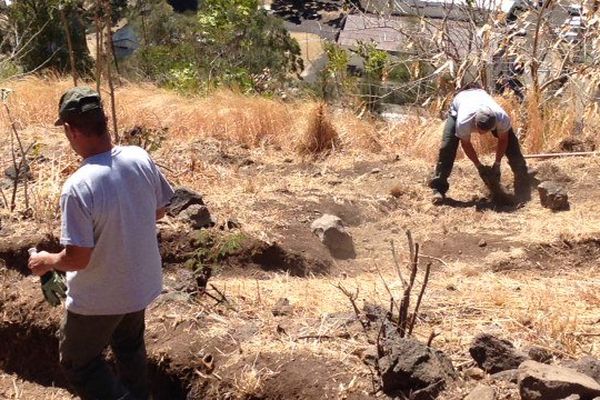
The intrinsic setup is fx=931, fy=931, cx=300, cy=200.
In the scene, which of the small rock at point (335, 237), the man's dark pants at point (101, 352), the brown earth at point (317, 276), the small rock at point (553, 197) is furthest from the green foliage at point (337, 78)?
the man's dark pants at point (101, 352)

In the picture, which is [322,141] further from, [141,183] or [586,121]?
[141,183]

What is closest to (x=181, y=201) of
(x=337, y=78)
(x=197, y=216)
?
(x=197, y=216)

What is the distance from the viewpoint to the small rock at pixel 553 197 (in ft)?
24.7

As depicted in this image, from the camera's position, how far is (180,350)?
455 cm

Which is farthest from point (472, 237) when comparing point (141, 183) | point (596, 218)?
point (141, 183)

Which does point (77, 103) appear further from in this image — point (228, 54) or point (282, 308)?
point (228, 54)

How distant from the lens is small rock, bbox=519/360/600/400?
3537mm

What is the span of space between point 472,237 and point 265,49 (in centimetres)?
973

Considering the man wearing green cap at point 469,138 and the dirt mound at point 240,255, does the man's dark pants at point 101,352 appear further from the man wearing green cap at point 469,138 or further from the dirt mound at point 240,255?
the man wearing green cap at point 469,138

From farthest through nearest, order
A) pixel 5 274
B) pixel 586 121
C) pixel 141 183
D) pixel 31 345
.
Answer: pixel 586 121 < pixel 5 274 < pixel 31 345 < pixel 141 183

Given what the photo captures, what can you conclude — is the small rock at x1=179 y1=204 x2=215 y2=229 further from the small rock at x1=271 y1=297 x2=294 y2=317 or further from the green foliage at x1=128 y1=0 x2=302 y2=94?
the green foliage at x1=128 y1=0 x2=302 y2=94

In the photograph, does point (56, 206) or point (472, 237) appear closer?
point (56, 206)

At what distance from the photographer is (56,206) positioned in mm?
6398

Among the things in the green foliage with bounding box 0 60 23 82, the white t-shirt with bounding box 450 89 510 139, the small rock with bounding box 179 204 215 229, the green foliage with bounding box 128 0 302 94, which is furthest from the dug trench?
the green foliage with bounding box 128 0 302 94
